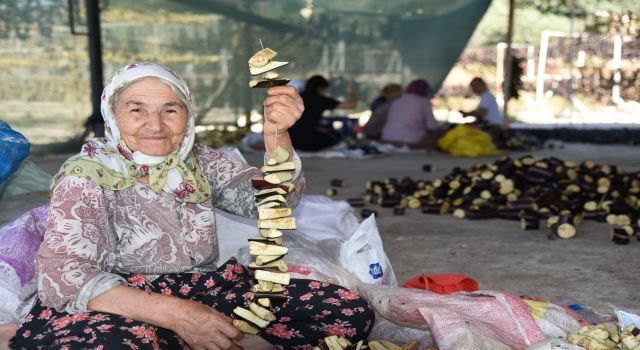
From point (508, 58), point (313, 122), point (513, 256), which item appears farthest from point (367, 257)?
point (508, 58)

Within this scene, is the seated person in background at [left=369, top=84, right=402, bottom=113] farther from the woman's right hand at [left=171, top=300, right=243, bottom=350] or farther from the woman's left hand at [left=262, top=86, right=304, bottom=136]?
the woman's right hand at [left=171, top=300, right=243, bottom=350]

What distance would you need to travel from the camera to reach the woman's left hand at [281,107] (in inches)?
91.4

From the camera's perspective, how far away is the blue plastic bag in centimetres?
415

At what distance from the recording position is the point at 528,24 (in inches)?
939

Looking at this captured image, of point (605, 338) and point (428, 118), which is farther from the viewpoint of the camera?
point (428, 118)

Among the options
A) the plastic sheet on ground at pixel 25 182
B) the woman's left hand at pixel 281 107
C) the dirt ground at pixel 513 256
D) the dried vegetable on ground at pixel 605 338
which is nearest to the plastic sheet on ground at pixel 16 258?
the woman's left hand at pixel 281 107

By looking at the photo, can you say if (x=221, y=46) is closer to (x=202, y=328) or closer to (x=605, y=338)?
(x=202, y=328)

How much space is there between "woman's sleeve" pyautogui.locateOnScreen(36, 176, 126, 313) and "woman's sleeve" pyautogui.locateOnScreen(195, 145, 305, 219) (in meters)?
0.50

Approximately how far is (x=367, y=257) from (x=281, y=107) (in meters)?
1.16

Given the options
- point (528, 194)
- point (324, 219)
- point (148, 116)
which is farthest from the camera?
point (528, 194)

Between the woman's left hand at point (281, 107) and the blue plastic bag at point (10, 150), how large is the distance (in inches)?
88.3

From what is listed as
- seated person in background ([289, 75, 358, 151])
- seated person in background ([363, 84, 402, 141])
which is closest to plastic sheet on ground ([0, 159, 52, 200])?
seated person in background ([289, 75, 358, 151])

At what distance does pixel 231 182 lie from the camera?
275cm

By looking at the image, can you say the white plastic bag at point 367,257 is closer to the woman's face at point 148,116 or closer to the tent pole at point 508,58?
the woman's face at point 148,116
